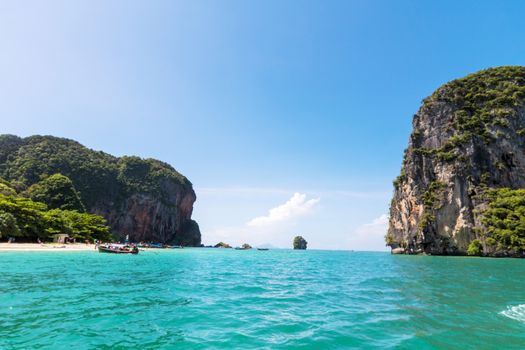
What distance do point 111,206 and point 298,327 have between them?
14120 centimetres

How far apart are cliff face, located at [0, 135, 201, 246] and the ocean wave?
4843 inches

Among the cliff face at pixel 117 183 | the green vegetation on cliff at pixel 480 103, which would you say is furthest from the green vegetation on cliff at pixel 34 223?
the green vegetation on cliff at pixel 480 103

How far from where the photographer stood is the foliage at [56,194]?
87875 mm

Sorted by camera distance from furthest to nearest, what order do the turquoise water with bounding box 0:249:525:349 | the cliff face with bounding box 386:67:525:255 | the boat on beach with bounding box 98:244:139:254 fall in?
1. the cliff face with bounding box 386:67:525:255
2. the boat on beach with bounding box 98:244:139:254
3. the turquoise water with bounding box 0:249:525:349

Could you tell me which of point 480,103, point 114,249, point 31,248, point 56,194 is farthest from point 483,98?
point 56,194

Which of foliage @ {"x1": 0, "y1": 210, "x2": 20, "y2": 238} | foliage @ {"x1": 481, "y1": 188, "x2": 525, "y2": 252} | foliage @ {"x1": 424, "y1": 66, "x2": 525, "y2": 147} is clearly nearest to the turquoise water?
foliage @ {"x1": 0, "y1": 210, "x2": 20, "y2": 238}

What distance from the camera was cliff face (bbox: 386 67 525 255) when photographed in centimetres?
7156

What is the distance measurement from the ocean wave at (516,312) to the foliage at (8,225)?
204 ft

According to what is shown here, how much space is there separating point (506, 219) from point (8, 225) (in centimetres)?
9549

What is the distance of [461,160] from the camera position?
74.4m

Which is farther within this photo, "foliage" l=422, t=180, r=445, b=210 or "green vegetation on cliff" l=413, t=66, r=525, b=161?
"green vegetation on cliff" l=413, t=66, r=525, b=161

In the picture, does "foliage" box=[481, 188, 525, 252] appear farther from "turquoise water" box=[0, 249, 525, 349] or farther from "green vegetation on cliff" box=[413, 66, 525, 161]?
"turquoise water" box=[0, 249, 525, 349]

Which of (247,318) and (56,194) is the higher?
(56,194)

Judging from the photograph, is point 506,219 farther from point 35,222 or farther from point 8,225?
point 35,222
